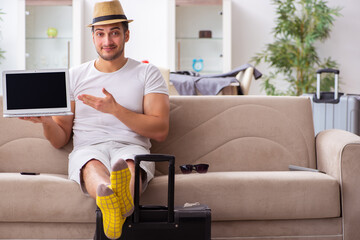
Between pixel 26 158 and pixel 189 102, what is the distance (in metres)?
0.90

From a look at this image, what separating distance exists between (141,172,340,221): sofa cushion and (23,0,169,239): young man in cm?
16

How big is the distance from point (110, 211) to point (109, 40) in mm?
988

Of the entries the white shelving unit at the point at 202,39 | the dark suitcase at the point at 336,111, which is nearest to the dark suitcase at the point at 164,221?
the dark suitcase at the point at 336,111

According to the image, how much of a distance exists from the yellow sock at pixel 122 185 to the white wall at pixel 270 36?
4.98 metres

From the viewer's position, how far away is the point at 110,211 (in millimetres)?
1812

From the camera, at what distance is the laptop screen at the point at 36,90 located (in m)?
2.30

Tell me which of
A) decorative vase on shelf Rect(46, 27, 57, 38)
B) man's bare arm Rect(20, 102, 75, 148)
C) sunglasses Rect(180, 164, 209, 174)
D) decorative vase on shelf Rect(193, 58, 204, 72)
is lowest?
sunglasses Rect(180, 164, 209, 174)

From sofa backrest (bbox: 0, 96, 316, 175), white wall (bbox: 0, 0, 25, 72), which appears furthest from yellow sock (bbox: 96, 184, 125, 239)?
white wall (bbox: 0, 0, 25, 72)

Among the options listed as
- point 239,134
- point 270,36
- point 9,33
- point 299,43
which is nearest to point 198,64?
point 270,36

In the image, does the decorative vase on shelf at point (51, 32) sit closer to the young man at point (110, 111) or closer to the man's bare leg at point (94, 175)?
the young man at point (110, 111)

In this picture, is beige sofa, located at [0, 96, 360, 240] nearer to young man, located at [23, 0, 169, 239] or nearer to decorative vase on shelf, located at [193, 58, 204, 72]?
young man, located at [23, 0, 169, 239]

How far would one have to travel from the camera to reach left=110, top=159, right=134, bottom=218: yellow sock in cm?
182

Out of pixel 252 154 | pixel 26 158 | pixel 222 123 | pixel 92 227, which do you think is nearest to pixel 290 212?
pixel 252 154

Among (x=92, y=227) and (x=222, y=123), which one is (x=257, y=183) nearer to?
(x=222, y=123)
